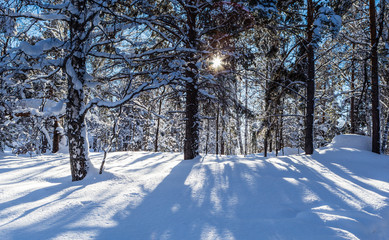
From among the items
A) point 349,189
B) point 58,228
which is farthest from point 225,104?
point 58,228

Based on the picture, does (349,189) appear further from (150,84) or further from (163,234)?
(150,84)

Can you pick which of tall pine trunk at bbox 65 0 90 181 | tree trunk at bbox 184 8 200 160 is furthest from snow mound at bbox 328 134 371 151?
tall pine trunk at bbox 65 0 90 181

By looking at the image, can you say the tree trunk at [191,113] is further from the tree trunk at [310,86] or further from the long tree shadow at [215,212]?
the tree trunk at [310,86]

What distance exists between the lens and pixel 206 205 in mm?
3393

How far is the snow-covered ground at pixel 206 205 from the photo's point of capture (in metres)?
2.51

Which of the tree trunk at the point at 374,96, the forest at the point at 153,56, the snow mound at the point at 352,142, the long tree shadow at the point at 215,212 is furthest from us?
the snow mound at the point at 352,142

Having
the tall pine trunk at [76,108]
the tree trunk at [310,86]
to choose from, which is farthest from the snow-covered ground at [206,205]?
the tree trunk at [310,86]

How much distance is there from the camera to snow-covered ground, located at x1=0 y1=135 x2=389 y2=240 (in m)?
2.51

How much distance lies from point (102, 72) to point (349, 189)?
7684 millimetres

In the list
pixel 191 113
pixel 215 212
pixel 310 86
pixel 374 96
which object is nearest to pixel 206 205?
pixel 215 212

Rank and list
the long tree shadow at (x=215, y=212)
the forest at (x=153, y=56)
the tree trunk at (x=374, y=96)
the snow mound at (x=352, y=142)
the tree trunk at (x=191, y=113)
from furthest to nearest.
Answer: the snow mound at (x=352, y=142), the tree trunk at (x=191, y=113), the tree trunk at (x=374, y=96), the forest at (x=153, y=56), the long tree shadow at (x=215, y=212)

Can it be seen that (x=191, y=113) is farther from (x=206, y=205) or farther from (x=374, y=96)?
(x=374, y=96)

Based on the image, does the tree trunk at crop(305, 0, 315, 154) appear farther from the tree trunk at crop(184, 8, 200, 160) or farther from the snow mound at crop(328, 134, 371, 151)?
the tree trunk at crop(184, 8, 200, 160)

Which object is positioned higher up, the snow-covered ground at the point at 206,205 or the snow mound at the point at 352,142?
the snow mound at the point at 352,142
